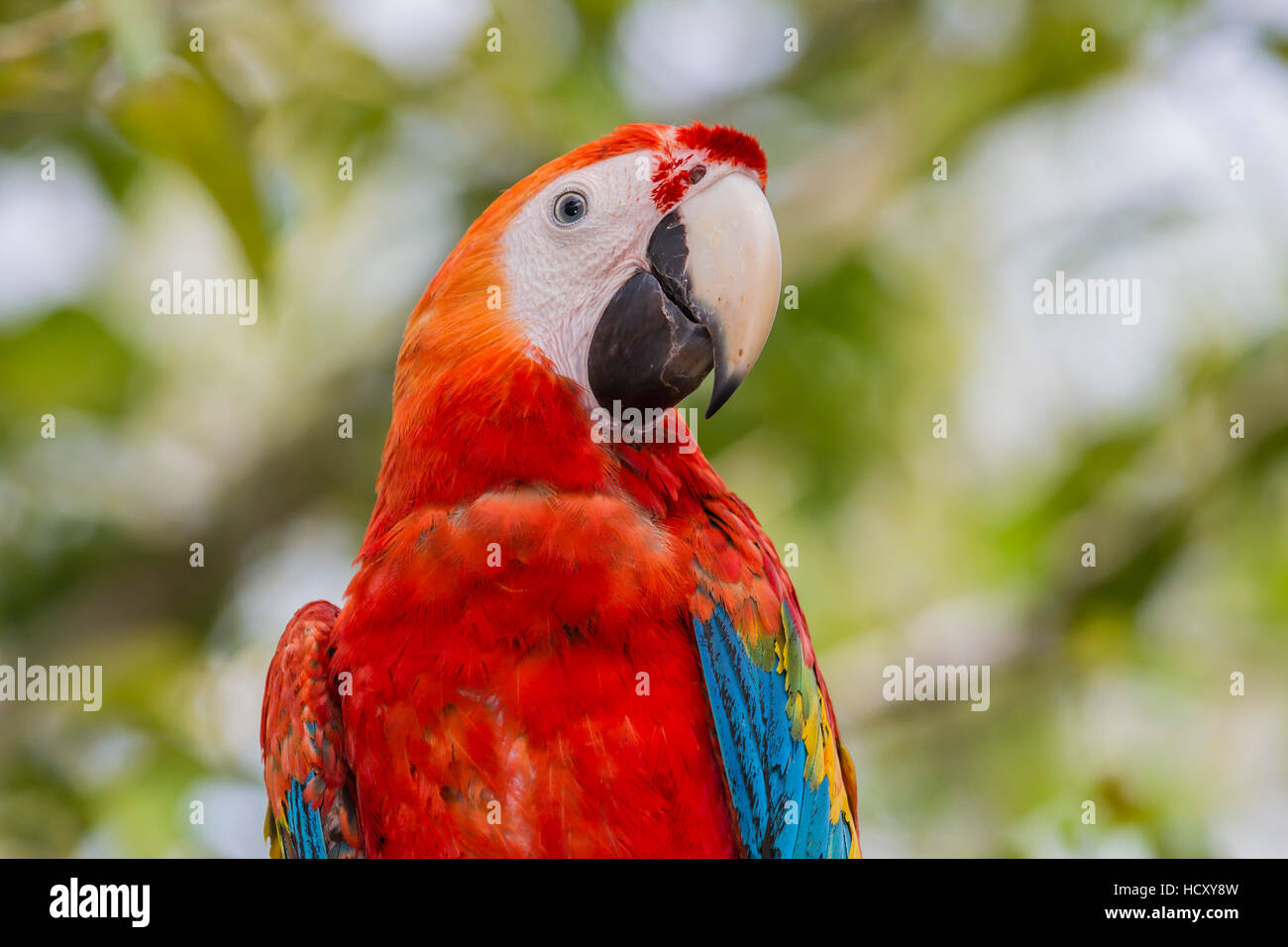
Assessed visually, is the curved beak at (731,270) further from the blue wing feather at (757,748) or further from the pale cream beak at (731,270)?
the blue wing feather at (757,748)

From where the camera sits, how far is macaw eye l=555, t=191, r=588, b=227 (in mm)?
2242

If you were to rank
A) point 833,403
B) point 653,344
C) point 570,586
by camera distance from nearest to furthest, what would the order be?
point 570,586 → point 653,344 → point 833,403

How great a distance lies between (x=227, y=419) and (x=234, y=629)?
783 mm

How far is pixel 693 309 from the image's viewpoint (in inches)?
85.5

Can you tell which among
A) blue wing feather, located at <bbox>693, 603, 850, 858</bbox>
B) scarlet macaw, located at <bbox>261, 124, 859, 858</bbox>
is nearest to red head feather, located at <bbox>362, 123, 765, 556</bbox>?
scarlet macaw, located at <bbox>261, 124, 859, 858</bbox>

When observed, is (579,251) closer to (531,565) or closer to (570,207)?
(570,207)

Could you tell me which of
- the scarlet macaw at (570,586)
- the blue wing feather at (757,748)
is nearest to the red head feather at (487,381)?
the scarlet macaw at (570,586)

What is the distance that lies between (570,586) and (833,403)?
8.41 ft

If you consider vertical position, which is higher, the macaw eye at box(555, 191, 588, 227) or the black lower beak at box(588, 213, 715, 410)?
the macaw eye at box(555, 191, 588, 227)

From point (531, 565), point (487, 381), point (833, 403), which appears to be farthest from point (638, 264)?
point (833, 403)

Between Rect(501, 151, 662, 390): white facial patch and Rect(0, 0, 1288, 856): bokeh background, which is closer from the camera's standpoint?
Rect(501, 151, 662, 390): white facial patch

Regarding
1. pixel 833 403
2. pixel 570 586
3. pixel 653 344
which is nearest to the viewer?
pixel 570 586

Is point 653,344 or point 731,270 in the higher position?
point 731,270

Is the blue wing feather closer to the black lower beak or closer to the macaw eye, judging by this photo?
the black lower beak
